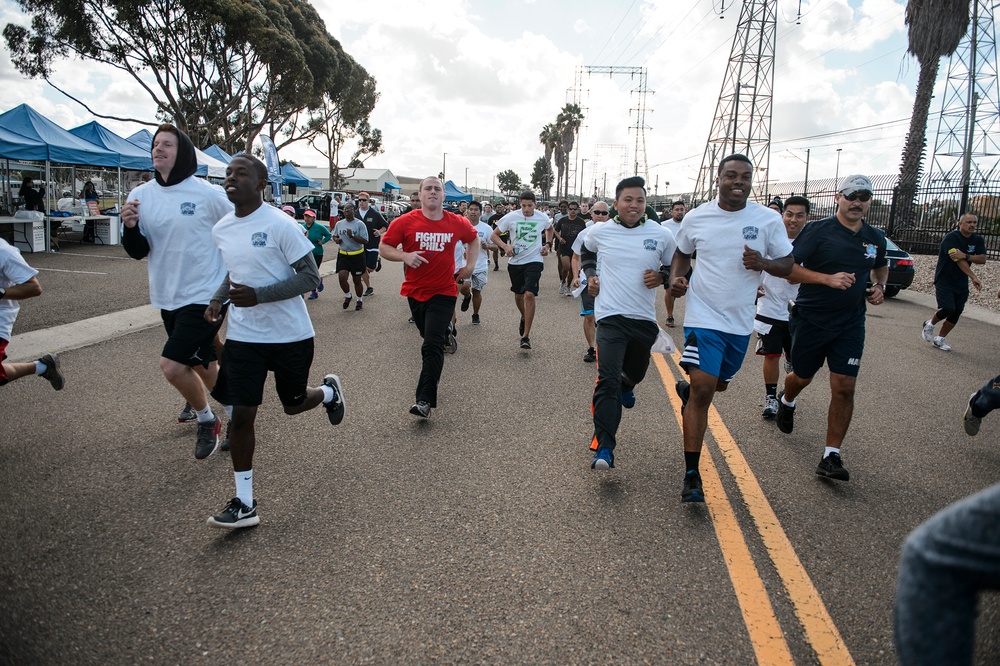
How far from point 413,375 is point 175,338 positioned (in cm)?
296

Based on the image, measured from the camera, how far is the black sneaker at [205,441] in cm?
448

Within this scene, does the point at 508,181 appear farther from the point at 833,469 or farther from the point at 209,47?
the point at 833,469

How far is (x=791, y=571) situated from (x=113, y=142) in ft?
76.5

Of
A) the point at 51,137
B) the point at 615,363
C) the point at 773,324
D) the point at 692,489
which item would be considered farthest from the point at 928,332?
the point at 51,137

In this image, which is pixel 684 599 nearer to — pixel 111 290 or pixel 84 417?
pixel 84 417

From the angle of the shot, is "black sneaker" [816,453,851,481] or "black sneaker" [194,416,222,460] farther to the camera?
"black sneaker" [194,416,222,460]

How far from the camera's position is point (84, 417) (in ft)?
17.6

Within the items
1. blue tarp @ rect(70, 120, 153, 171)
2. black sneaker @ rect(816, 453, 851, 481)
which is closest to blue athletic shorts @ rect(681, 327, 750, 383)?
black sneaker @ rect(816, 453, 851, 481)

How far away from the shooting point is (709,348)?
411 centimetres

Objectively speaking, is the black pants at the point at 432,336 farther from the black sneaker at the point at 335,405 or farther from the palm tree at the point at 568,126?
the palm tree at the point at 568,126

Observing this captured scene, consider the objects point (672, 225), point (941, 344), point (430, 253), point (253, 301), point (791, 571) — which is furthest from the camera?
point (672, 225)

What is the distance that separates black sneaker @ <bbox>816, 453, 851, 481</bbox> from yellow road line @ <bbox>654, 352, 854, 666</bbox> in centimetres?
44

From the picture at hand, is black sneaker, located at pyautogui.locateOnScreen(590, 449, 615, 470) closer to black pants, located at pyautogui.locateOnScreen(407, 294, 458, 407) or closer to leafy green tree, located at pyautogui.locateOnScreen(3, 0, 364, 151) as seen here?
black pants, located at pyautogui.locateOnScreen(407, 294, 458, 407)

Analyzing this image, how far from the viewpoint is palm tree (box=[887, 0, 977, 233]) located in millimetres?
19641
